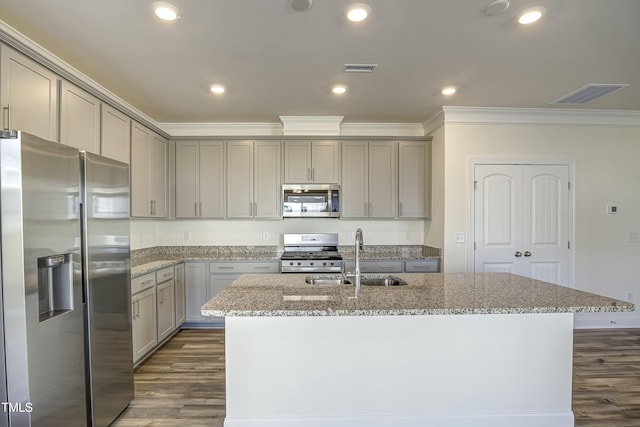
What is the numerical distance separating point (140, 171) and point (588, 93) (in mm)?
4738

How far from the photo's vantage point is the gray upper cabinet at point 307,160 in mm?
4262

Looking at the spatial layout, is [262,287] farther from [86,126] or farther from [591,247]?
[591,247]

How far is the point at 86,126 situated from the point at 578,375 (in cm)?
467

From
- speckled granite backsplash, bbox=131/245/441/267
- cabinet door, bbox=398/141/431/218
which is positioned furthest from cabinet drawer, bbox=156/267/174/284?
cabinet door, bbox=398/141/431/218

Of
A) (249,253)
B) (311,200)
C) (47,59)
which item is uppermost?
(47,59)

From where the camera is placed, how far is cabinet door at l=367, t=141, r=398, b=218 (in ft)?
14.1

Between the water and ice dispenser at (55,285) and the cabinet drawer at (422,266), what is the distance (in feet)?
10.8

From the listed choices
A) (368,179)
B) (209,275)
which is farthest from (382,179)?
(209,275)

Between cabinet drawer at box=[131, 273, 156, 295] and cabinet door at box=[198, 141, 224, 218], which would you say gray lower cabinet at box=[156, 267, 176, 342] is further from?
cabinet door at box=[198, 141, 224, 218]

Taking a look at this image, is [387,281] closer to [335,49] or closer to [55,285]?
[335,49]

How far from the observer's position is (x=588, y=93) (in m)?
3.32

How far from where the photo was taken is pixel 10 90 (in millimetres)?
1938

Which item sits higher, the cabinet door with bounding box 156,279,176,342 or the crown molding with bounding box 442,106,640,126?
the crown molding with bounding box 442,106,640,126

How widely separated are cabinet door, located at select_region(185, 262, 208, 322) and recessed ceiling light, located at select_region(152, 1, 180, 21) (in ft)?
9.05
